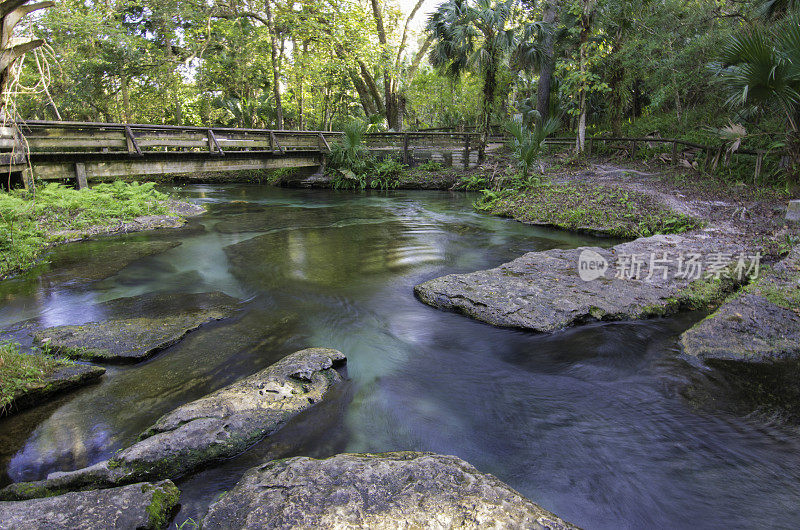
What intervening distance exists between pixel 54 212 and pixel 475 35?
17790mm

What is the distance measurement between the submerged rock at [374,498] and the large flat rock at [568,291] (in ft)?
9.81

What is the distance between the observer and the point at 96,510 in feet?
7.62

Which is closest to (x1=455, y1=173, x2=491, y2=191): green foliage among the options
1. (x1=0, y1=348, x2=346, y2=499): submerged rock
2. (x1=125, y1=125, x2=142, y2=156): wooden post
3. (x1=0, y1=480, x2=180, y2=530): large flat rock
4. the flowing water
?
the flowing water

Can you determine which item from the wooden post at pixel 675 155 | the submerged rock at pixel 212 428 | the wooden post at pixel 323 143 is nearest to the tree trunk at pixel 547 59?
the wooden post at pixel 675 155

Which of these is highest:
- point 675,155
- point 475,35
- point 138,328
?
point 475,35

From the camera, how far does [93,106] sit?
27.7 m

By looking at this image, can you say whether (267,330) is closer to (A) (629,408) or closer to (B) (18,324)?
(B) (18,324)

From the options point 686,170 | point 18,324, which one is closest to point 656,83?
point 686,170

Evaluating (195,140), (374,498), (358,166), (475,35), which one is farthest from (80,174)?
(475,35)

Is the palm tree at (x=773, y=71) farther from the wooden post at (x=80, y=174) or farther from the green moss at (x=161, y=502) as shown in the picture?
the wooden post at (x=80, y=174)

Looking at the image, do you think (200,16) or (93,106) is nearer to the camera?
(200,16)

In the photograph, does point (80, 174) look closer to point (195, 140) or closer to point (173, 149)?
point (195, 140)

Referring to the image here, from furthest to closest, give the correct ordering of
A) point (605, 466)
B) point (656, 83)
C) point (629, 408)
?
point (656, 83)
point (629, 408)
point (605, 466)

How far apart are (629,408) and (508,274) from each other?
111 inches
